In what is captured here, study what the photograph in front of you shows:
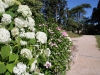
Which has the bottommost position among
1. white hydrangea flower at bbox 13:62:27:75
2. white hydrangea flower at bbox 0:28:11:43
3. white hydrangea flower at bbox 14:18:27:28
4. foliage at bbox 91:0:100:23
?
white hydrangea flower at bbox 13:62:27:75

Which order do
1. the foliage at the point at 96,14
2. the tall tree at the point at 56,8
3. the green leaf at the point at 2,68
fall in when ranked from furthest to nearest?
the foliage at the point at 96,14 → the tall tree at the point at 56,8 → the green leaf at the point at 2,68

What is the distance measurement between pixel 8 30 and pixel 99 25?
46.7 m

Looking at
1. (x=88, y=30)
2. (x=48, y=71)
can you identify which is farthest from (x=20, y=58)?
(x=88, y=30)

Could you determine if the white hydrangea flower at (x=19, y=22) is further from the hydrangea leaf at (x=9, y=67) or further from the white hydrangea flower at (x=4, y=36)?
the hydrangea leaf at (x=9, y=67)

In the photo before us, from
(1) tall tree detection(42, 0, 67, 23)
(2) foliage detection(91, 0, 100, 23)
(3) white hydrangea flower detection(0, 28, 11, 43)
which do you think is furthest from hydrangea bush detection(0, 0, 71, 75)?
(2) foliage detection(91, 0, 100, 23)

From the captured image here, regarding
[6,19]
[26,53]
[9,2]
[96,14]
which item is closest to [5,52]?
[26,53]

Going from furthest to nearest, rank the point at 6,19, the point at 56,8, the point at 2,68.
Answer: the point at 56,8 < the point at 6,19 < the point at 2,68

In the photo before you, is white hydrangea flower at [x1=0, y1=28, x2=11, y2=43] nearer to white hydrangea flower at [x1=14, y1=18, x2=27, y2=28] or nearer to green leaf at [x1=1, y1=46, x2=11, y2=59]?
green leaf at [x1=1, y1=46, x2=11, y2=59]

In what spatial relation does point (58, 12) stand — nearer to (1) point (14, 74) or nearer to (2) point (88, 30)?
(2) point (88, 30)

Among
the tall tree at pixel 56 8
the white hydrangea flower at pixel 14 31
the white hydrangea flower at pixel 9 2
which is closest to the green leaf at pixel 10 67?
the white hydrangea flower at pixel 14 31

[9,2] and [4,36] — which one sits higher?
[9,2]

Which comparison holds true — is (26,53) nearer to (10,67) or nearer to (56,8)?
(10,67)

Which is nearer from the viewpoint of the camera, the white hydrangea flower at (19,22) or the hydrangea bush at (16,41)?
the hydrangea bush at (16,41)

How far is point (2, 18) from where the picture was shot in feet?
6.03
